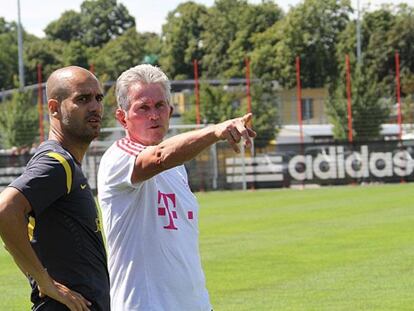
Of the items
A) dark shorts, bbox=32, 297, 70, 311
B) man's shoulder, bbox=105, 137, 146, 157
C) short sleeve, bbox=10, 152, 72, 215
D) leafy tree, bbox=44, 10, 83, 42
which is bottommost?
dark shorts, bbox=32, 297, 70, 311

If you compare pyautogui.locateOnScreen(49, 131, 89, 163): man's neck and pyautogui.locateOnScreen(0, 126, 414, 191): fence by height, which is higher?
pyautogui.locateOnScreen(49, 131, 89, 163): man's neck

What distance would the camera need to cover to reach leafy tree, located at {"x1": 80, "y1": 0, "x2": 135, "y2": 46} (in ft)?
434

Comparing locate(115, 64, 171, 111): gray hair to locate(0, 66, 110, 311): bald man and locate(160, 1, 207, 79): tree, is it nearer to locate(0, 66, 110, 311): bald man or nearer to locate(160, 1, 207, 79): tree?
locate(0, 66, 110, 311): bald man

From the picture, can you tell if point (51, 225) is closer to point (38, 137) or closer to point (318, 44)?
point (38, 137)

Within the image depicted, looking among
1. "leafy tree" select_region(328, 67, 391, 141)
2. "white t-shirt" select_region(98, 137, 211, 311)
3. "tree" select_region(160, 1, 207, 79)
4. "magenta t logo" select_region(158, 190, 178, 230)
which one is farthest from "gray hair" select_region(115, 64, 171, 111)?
"tree" select_region(160, 1, 207, 79)

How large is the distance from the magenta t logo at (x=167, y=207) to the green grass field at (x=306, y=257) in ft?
19.6

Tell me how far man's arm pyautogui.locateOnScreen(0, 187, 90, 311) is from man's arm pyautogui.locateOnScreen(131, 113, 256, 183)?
0.58 meters

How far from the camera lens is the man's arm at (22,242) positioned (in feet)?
15.6

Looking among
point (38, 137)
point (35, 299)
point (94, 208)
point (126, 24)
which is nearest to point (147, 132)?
point (94, 208)

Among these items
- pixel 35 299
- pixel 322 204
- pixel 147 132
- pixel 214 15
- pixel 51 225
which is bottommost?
pixel 322 204

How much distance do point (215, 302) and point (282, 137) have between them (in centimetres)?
4773

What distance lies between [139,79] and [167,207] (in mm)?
668

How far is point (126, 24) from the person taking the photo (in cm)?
13850

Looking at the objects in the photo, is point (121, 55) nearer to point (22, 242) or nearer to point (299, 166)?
point (299, 166)
